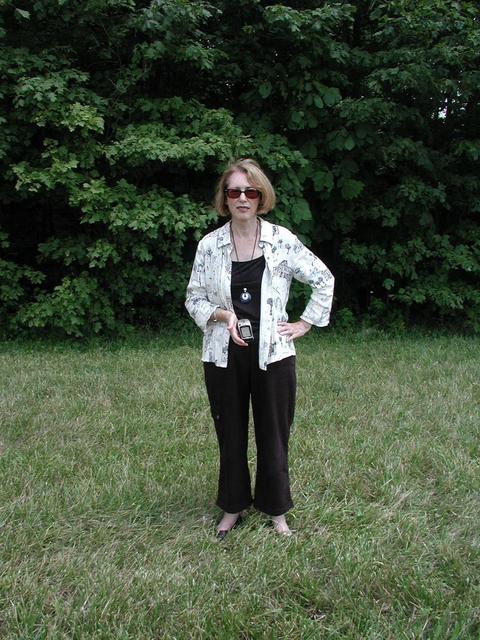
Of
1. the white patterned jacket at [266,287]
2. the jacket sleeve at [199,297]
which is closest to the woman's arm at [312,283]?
the white patterned jacket at [266,287]

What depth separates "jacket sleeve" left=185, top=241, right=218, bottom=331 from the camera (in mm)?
2699

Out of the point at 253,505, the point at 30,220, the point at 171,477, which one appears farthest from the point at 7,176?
the point at 253,505

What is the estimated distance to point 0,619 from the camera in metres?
2.30

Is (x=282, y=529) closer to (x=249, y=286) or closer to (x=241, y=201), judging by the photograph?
(x=249, y=286)

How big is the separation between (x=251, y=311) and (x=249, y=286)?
114 millimetres

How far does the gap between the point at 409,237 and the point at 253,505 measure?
6.13 m

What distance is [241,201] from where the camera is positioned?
2652 mm

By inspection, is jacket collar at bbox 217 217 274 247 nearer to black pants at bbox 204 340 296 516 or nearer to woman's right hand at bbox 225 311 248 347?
woman's right hand at bbox 225 311 248 347

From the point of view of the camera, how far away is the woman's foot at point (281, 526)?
2.92 m

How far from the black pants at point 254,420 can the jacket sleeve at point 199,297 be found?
0.60ft

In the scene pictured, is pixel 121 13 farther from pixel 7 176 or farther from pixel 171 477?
pixel 171 477

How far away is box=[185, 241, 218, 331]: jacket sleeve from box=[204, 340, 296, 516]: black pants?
0.18 meters

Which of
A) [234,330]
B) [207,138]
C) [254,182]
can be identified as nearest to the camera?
[234,330]

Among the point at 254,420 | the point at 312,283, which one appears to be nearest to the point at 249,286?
the point at 312,283
